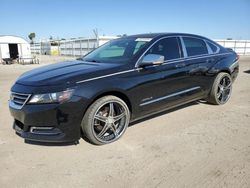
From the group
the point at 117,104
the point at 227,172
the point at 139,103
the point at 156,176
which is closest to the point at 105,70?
the point at 117,104

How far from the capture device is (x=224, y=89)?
575 centimetres

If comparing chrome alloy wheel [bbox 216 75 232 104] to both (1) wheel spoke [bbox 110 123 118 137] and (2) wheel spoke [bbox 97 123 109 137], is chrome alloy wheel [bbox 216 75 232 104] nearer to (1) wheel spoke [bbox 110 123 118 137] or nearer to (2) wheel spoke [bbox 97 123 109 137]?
(1) wheel spoke [bbox 110 123 118 137]

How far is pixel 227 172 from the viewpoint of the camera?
9.53 ft

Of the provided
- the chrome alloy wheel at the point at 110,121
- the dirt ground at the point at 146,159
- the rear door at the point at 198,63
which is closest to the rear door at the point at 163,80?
the rear door at the point at 198,63

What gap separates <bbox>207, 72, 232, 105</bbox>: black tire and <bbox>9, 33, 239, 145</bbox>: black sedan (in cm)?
3

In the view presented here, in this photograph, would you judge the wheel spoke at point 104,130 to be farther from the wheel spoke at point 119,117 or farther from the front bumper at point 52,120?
the front bumper at point 52,120

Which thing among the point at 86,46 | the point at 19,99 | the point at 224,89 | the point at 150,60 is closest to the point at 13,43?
the point at 86,46

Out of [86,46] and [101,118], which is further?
[86,46]

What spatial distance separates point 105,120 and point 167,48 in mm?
1865

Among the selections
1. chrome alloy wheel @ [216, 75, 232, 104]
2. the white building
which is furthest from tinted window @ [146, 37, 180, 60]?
the white building

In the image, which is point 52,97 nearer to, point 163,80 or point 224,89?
point 163,80

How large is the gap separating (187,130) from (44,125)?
2.39 m

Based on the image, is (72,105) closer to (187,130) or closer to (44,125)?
(44,125)

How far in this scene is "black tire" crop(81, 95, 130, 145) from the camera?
11.4ft
